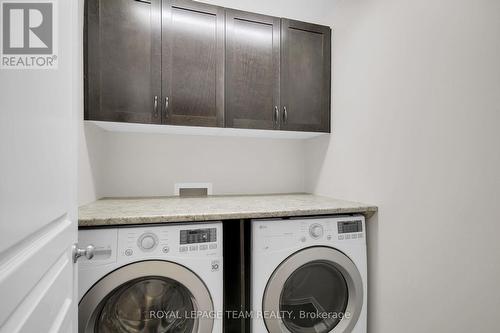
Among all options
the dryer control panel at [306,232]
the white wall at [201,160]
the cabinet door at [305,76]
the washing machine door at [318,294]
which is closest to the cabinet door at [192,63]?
the white wall at [201,160]

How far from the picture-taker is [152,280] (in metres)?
1.14

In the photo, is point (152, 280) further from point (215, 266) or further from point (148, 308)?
point (215, 266)

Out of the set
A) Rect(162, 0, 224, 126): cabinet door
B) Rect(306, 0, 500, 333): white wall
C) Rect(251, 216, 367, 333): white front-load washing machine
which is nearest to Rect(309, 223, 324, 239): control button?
Rect(251, 216, 367, 333): white front-load washing machine

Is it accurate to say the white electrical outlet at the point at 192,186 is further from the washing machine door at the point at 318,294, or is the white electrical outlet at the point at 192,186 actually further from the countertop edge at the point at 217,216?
the washing machine door at the point at 318,294

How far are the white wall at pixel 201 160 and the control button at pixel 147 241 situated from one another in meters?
0.63

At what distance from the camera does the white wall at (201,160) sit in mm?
1734

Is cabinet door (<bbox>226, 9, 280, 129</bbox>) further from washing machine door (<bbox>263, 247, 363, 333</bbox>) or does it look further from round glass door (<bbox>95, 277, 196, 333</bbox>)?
round glass door (<bbox>95, 277, 196, 333</bbox>)

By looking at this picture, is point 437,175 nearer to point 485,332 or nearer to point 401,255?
point 401,255

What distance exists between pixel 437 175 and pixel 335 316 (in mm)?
965

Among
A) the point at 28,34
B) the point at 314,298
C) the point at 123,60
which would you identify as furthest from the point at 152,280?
the point at 123,60

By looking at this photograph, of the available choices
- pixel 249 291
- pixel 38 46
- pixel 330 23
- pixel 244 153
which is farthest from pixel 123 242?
pixel 330 23

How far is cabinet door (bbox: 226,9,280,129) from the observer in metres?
1.61

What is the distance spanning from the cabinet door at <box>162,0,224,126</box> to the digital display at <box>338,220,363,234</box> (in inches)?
38.4

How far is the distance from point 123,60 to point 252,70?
0.79m
